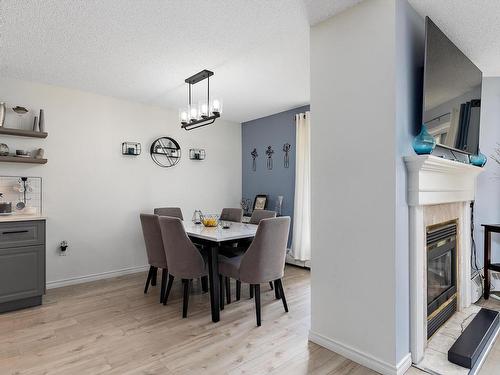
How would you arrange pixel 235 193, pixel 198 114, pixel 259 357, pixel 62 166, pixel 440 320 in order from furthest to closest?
pixel 235 193 < pixel 62 166 < pixel 198 114 < pixel 440 320 < pixel 259 357

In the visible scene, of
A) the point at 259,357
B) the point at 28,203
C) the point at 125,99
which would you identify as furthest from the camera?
the point at 125,99

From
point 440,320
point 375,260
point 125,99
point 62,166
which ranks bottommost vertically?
point 440,320

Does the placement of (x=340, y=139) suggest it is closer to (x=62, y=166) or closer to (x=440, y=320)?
(x=440, y=320)

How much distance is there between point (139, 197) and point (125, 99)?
53.9 inches

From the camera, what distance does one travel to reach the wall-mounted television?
2.00 metres

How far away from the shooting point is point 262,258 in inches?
103

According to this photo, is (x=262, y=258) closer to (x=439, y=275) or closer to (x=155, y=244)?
(x=155, y=244)

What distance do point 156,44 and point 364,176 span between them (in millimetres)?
2021

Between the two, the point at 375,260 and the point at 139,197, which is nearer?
the point at 375,260

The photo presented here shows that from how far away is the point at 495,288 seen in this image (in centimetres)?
319

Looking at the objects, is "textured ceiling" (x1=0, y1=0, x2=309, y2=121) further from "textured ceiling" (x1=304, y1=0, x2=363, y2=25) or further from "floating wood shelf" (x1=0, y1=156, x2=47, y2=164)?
"floating wood shelf" (x1=0, y1=156, x2=47, y2=164)

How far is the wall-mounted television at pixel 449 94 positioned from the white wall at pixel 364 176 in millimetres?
94

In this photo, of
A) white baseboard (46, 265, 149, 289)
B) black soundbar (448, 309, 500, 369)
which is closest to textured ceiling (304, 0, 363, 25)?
black soundbar (448, 309, 500, 369)

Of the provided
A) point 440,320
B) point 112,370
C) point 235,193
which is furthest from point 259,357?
point 235,193
